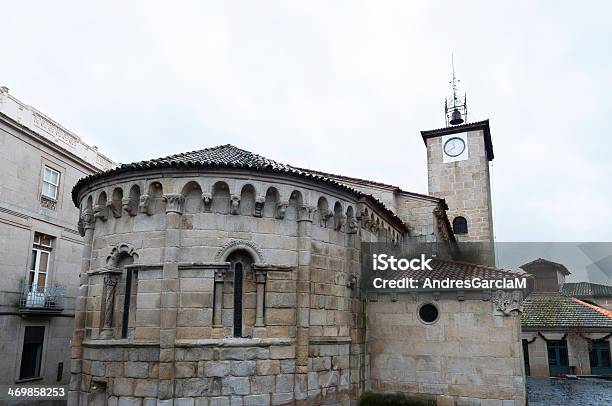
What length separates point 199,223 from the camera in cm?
1073

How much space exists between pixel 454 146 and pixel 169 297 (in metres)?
22.3

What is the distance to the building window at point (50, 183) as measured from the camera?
776 inches

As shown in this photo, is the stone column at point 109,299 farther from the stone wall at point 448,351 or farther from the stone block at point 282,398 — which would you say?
the stone wall at point 448,351

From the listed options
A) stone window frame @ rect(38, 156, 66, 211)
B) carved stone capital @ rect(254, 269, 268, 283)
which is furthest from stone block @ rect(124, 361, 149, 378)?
stone window frame @ rect(38, 156, 66, 211)

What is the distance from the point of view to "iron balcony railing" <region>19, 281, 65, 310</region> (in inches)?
708

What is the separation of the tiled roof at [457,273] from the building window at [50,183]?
13.8 metres

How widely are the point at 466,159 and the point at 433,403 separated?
1817cm

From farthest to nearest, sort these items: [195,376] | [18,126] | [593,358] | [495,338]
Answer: [593,358] < [18,126] < [495,338] < [195,376]

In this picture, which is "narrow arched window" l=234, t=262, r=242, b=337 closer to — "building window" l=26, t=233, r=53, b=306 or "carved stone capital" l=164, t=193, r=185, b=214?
"carved stone capital" l=164, t=193, r=185, b=214

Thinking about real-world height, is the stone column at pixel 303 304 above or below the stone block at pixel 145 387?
above

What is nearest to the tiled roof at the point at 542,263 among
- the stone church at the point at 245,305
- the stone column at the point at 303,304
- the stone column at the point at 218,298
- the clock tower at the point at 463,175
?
the clock tower at the point at 463,175

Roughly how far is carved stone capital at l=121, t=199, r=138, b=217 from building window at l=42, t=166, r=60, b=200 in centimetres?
1060

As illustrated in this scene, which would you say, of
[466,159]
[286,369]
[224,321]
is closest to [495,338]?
[286,369]

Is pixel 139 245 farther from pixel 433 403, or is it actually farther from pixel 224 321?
pixel 433 403
